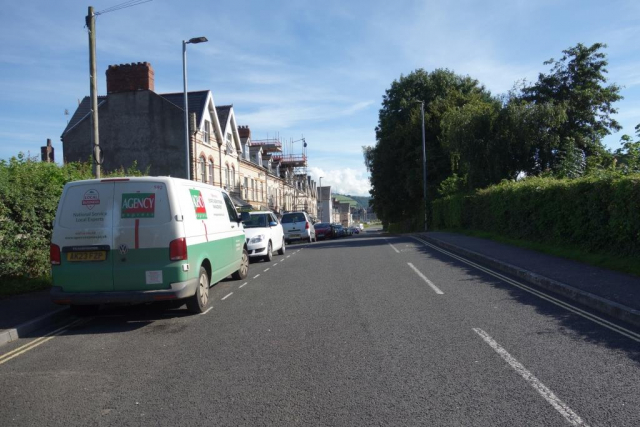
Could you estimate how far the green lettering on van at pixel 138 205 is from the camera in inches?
300

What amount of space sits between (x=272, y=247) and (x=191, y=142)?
1585 centimetres

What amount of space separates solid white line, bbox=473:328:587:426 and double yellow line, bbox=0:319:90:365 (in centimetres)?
576

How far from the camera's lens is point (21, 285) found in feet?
33.3

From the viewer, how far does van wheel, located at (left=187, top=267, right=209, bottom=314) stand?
8.14 meters

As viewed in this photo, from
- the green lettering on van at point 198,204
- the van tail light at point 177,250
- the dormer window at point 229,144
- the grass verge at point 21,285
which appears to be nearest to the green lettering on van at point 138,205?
the van tail light at point 177,250

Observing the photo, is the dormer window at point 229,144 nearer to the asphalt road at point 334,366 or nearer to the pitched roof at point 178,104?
the pitched roof at point 178,104

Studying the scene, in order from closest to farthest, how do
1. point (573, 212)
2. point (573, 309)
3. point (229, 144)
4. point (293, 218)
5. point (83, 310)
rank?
point (573, 309)
point (83, 310)
point (573, 212)
point (293, 218)
point (229, 144)

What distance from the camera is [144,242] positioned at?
7.56 metres

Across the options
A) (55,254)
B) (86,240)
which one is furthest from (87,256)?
(55,254)

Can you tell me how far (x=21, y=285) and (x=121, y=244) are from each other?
13.3ft

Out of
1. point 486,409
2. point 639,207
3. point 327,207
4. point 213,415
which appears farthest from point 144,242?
point 327,207

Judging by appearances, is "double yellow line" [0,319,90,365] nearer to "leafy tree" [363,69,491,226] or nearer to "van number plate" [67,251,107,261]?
"van number plate" [67,251,107,261]

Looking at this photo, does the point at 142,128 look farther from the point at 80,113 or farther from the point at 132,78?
the point at 80,113

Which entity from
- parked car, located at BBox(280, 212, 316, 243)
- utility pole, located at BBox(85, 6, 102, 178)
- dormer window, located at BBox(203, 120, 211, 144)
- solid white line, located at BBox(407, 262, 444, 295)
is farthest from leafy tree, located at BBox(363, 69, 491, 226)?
utility pole, located at BBox(85, 6, 102, 178)
